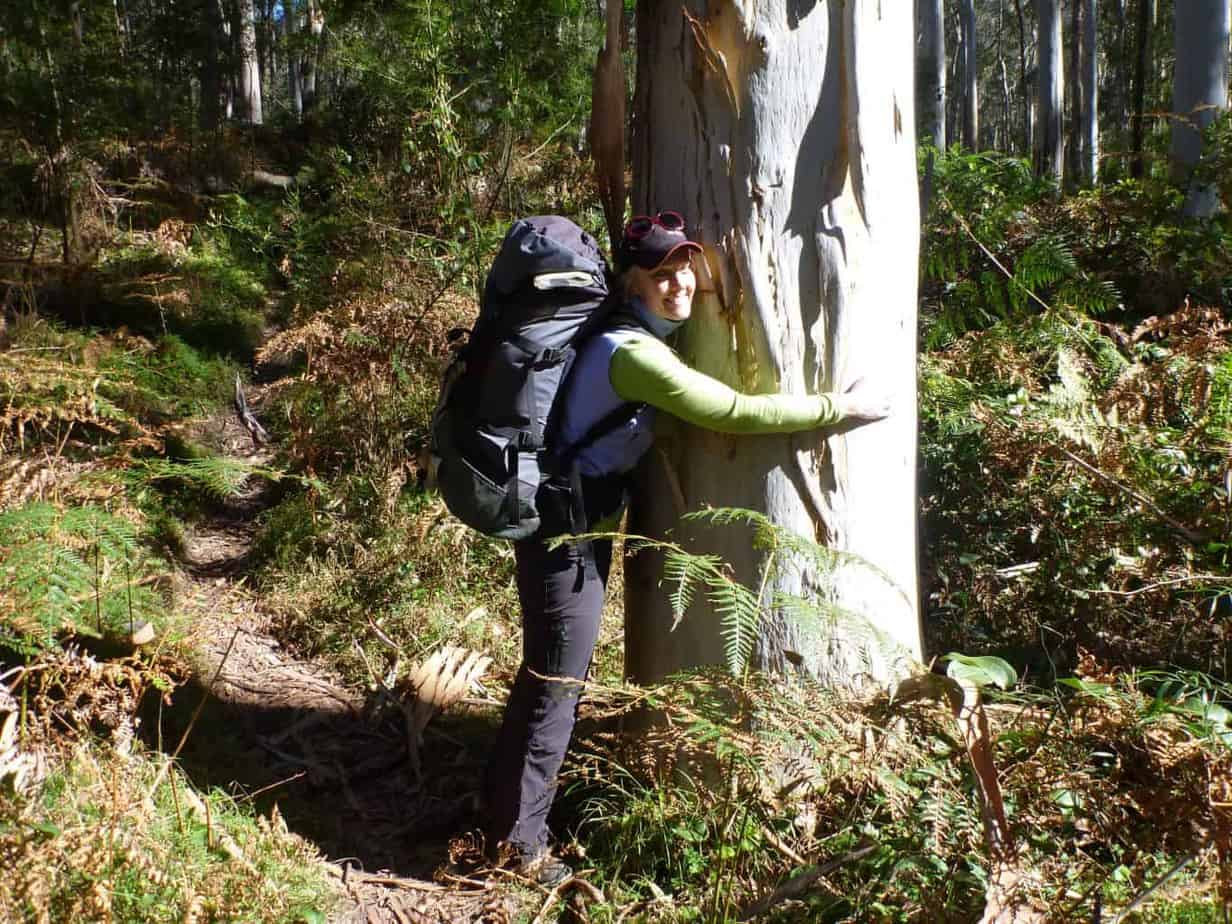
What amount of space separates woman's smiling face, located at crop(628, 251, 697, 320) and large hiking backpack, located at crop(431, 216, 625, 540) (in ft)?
0.42

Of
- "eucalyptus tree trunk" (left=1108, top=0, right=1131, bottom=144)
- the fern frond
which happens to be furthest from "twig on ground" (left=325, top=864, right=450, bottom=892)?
"eucalyptus tree trunk" (left=1108, top=0, right=1131, bottom=144)

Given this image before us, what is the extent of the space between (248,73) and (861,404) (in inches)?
688

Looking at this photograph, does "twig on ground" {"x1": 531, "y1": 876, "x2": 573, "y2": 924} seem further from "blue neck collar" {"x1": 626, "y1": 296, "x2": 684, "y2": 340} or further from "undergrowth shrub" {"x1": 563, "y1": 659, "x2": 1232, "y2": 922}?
"blue neck collar" {"x1": 626, "y1": 296, "x2": 684, "y2": 340}

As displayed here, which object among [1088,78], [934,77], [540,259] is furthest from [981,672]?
[934,77]

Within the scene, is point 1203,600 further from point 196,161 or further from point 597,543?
point 196,161

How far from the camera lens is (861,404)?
278 centimetres

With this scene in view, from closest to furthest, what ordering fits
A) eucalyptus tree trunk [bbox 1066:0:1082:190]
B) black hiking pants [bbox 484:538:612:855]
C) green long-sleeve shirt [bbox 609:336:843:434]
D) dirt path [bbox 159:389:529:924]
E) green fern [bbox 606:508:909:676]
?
green fern [bbox 606:508:909:676] → green long-sleeve shirt [bbox 609:336:843:434] → black hiking pants [bbox 484:538:612:855] → dirt path [bbox 159:389:529:924] → eucalyptus tree trunk [bbox 1066:0:1082:190]

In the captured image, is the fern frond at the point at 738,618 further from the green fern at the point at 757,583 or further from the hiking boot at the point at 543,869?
the hiking boot at the point at 543,869

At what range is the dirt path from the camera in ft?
10.2

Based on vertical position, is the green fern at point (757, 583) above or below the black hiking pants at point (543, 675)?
above

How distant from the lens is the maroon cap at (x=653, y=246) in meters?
2.73

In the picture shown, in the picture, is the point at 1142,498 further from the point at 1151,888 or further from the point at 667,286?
the point at 667,286

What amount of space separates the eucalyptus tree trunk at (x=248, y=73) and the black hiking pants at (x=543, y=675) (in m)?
15.2

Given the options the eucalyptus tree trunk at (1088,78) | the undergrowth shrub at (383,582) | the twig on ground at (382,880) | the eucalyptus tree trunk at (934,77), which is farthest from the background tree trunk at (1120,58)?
the twig on ground at (382,880)
